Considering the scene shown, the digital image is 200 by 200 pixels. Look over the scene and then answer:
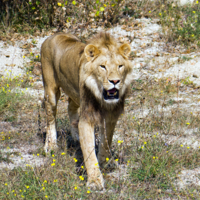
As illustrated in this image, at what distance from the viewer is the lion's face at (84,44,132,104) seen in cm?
333

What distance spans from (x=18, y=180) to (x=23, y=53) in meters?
Answer: 5.84

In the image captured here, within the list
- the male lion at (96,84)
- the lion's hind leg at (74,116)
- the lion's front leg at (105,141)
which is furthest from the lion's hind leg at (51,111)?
the lion's front leg at (105,141)

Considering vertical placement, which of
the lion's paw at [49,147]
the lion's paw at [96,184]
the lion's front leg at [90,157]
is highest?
the lion's front leg at [90,157]

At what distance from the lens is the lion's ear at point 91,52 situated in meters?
3.50

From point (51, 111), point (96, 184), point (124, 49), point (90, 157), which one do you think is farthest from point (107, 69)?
point (51, 111)

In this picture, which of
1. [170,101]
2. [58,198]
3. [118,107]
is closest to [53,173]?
[58,198]

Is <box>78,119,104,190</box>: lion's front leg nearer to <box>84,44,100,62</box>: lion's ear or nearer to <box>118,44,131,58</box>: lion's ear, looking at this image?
<box>84,44,100,62</box>: lion's ear

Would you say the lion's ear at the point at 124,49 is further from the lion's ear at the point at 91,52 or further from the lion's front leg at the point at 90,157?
the lion's front leg at the point at 90,157

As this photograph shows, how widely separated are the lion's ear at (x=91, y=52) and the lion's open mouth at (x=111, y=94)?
42 cm

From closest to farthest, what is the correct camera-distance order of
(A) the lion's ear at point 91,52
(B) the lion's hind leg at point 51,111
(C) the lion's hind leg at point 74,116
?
(A) the lion's ear at point 91,52, (B) the lion's hind leg at point 51,111, (C) the lion's hind leg at point 74,116

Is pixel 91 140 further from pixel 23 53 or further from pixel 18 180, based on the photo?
pixel 23 53

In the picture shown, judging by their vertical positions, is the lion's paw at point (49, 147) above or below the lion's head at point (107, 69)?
below

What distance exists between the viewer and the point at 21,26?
9.50m

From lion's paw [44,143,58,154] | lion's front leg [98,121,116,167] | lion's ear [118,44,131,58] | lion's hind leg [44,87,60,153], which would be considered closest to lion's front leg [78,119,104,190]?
lion's front leg [98,121,116,167]
